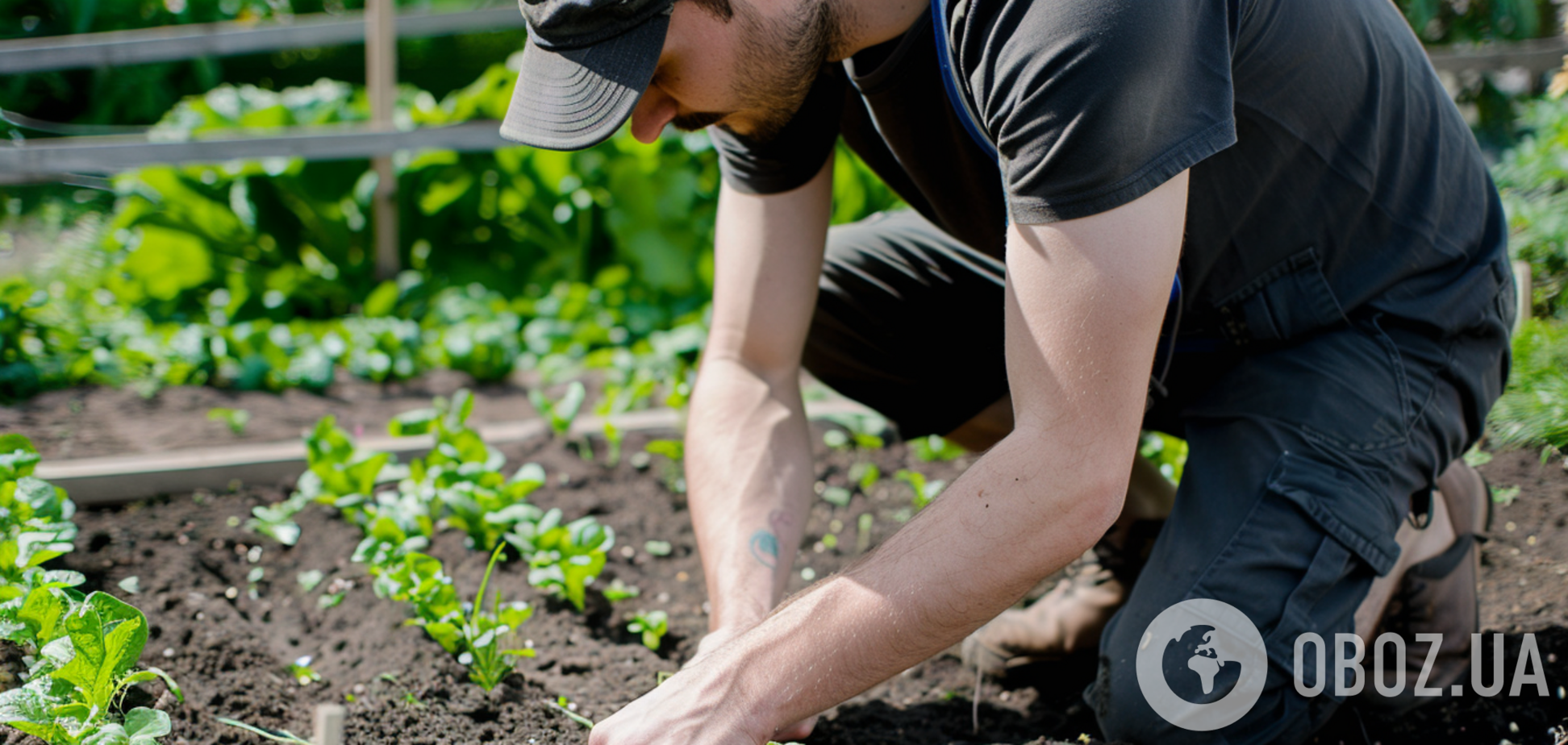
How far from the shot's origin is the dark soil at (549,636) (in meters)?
1.65

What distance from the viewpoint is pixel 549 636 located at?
1954 mm

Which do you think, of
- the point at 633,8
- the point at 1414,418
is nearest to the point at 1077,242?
the point at 633,8

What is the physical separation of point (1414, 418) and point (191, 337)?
3.12 metres

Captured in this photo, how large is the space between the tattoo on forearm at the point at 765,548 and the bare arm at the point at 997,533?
1.27 feet

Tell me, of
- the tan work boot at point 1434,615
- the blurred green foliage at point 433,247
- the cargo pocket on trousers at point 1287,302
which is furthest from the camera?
the blurred green foliage at point 433,247


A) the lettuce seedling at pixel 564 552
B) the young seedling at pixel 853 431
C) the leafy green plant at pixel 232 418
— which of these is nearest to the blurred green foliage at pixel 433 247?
the leafy green plant at pixel 232 418

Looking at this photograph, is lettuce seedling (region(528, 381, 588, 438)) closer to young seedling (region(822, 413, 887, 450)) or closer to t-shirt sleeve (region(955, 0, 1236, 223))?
young seedling (region(822, 413, 887, 450))

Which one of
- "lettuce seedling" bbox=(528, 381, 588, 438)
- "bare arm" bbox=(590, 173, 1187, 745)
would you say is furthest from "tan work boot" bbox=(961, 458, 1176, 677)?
"lettuce seedling" bbox=(528, 381, 588, 438)

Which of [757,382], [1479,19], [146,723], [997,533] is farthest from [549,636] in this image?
[1479,19]

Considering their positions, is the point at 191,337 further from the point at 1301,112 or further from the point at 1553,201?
the point at 1553,201

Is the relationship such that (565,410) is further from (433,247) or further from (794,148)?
(433,247)

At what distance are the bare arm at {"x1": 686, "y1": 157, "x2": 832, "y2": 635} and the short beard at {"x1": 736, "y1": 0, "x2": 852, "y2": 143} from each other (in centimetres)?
32

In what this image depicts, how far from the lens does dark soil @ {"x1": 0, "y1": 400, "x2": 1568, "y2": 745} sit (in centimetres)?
165

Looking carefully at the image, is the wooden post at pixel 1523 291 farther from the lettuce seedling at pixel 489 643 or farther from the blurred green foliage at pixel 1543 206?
the lettuce seedling at pixel 489 643
